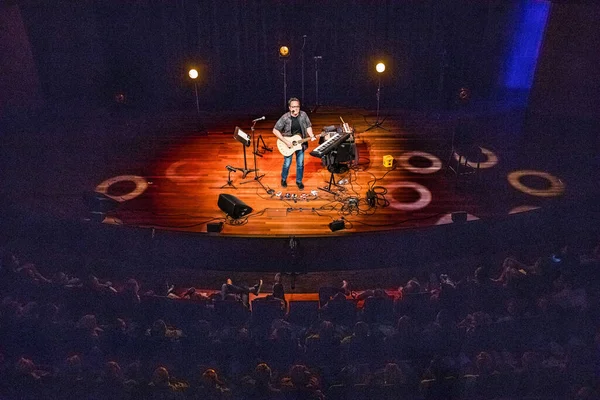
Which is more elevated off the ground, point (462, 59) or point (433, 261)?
point (462, 59)

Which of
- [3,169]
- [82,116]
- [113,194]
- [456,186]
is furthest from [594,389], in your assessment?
[82,116]

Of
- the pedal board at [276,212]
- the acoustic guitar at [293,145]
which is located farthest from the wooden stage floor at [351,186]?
the acoustic guitar at [293,145]

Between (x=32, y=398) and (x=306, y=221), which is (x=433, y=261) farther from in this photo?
Result: (x=32, y=398)

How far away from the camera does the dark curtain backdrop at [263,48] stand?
1173cm

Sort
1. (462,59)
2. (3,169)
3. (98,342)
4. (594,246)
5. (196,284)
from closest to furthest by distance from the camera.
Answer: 1. (98,342)
2. (594,246)
3. (196,284)
4. (3,169)
5. (462,59)

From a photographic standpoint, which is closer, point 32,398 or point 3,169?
point 32,398

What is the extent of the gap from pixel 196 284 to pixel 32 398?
2879mm

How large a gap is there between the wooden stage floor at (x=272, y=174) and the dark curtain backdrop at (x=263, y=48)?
0.78 metres

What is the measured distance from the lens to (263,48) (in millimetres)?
12320

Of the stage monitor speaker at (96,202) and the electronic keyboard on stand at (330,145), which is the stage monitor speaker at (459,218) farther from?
the stage monitor speaker at (96,202)

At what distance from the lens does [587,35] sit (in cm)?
1047

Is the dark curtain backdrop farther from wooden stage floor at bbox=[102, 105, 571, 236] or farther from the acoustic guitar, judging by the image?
the acoustic guitar

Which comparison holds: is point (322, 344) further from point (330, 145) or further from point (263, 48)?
point (263, 48)

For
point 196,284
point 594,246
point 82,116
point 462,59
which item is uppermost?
point 462,59
